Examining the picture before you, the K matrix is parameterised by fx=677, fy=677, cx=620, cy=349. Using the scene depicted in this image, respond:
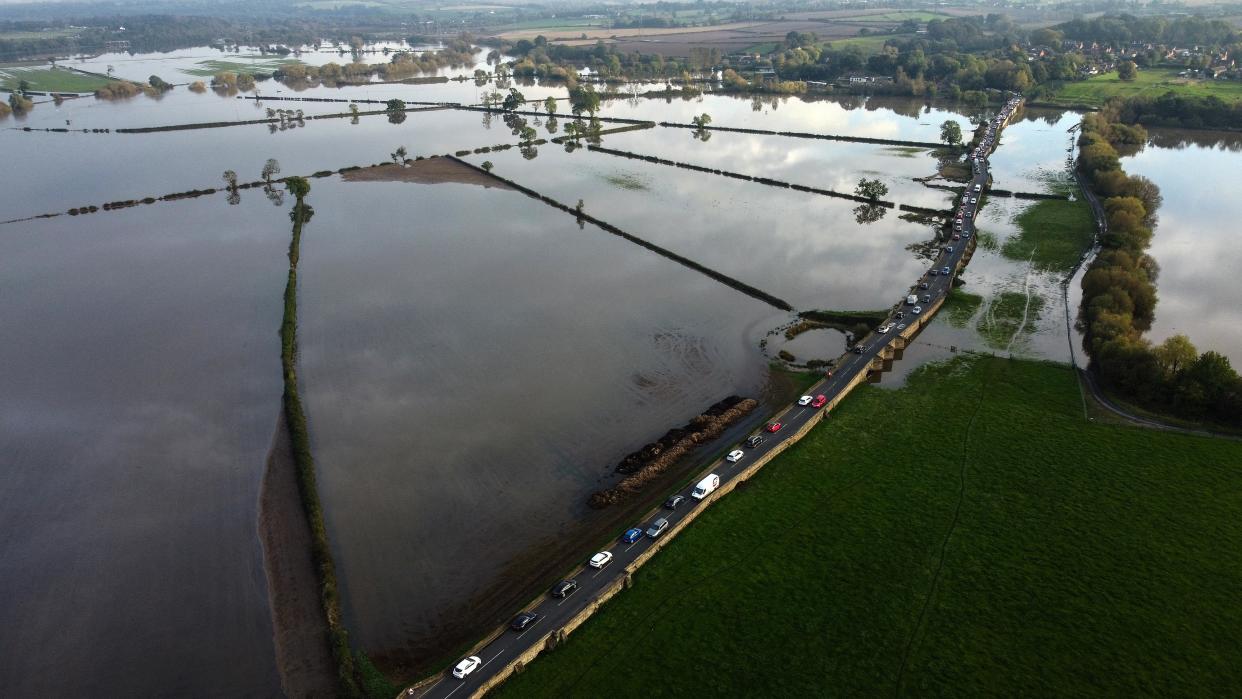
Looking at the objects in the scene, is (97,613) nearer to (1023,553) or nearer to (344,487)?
(344,487)

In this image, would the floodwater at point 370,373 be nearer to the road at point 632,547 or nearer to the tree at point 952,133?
the road at point 632,547

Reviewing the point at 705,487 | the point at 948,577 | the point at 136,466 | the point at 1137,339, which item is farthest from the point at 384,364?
the point at 1137,339

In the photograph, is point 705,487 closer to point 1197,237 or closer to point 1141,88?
point 1197,237

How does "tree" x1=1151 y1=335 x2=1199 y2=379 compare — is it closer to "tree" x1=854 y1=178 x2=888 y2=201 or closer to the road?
the road

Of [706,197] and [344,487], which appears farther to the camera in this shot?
[706,197]

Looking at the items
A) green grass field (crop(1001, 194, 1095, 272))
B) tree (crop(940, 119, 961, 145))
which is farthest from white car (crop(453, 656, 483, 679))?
tree (crop(940, 119, 961, 145))

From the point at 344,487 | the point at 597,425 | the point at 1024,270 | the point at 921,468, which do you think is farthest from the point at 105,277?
the point at 1024,270
